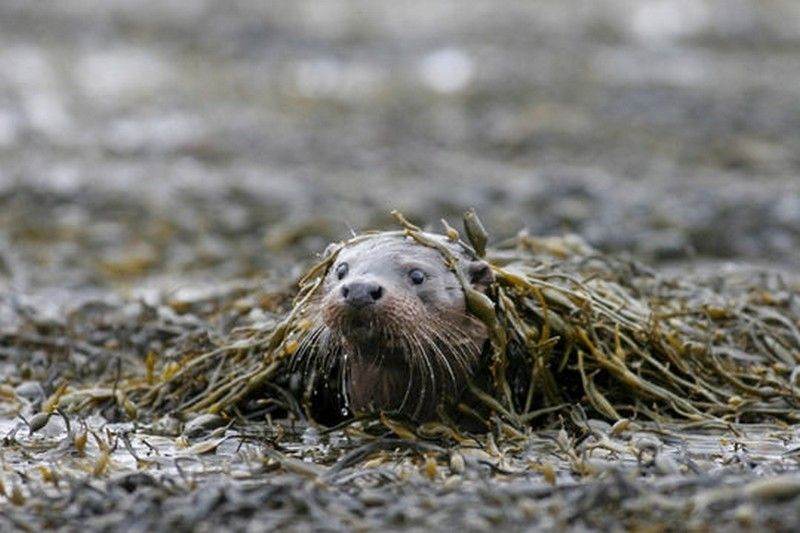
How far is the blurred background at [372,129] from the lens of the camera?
11406mm

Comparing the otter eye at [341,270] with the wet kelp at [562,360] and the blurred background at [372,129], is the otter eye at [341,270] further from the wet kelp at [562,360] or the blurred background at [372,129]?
the blurred background at [372,129]

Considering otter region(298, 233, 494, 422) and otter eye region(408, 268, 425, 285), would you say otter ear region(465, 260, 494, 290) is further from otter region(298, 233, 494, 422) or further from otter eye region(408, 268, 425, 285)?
otter eye region(408, 268, 425, 285)

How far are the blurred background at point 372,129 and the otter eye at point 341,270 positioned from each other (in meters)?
2.35

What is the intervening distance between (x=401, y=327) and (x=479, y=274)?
56cm

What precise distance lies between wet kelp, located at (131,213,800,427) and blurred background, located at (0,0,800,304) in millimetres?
1672

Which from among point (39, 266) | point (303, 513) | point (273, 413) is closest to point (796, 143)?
point (39, 266)

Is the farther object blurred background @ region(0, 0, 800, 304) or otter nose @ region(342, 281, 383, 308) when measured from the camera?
blurred background @ region(0, 0, 800, 304)

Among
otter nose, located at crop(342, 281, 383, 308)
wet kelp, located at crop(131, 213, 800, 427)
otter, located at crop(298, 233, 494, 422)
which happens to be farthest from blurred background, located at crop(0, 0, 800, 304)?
otter nose, located at crop(342, 281, 383, 308)

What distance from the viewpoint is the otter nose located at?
5.38 metres

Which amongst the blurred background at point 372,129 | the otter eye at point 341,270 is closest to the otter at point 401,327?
the otter eye at point 341,270

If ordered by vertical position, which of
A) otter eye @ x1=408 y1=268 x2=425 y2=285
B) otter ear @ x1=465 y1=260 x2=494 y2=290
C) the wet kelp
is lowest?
the wet kelp

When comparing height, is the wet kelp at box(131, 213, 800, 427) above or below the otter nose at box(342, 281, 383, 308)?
below

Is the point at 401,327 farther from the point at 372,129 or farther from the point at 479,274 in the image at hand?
the point at 372,129

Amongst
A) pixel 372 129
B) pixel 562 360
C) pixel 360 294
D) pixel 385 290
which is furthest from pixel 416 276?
pixel 372 129
